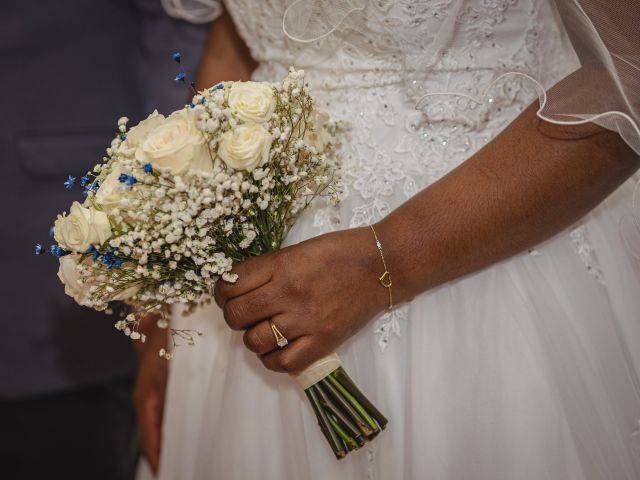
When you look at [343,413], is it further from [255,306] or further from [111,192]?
[111,192]

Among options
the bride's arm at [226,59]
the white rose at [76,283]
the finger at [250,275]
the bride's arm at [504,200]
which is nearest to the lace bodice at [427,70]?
the bride's arm at [504,200]

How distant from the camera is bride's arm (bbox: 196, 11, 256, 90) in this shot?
1.65 metres

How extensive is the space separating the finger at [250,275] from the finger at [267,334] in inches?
2.8

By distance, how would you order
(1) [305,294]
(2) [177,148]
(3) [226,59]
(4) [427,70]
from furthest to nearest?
1. (3) [226,59]
2. (4) [427,70]
3. (1) [305,294]
4. (2) [177,148]

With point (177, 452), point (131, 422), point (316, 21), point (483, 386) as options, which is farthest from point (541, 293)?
point (131, 422)

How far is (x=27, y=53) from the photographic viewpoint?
80.1 inches

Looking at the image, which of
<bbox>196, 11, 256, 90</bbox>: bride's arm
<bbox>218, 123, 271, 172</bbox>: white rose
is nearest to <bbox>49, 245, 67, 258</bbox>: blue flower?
<bbox>218, 123, 271, 172</bbox>: white rose

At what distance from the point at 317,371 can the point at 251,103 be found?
504mm

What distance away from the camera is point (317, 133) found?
43.9 inches

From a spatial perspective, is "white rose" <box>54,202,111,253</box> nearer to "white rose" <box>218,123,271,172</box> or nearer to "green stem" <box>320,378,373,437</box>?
"white rose" <box>218,123,271,172</box>

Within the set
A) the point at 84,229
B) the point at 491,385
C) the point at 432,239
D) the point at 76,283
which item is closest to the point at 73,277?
the point at 76,283

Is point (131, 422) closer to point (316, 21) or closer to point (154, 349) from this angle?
point (154, 349)

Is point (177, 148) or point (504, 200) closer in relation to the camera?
point (177, 148)

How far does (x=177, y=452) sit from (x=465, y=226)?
2.89ft
